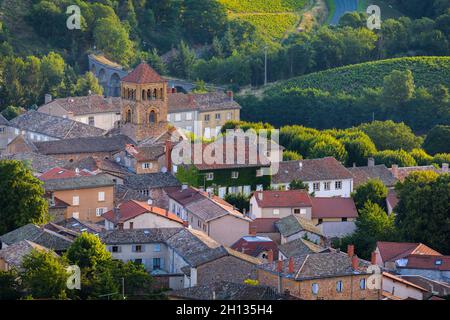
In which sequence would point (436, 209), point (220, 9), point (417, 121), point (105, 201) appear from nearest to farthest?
point (436, 209) < point (105, 201) < point (417, 121) < point (220, 9)

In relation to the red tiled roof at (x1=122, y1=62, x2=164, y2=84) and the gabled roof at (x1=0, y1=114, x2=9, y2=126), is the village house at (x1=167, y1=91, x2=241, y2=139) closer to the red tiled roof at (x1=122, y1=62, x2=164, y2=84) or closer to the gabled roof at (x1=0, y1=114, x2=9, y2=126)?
the red tiled roof at (x1=122, y1=62, x2=164, y2=84)

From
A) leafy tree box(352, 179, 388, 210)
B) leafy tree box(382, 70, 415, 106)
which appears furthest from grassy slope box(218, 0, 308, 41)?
leafy tree box(352, 179, 388, 210)

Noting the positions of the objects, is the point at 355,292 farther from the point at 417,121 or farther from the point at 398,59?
the point at 398,59

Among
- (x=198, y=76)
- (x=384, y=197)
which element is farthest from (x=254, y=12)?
(x=384, y=197)

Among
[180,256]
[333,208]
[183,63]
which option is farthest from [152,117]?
[183,63]

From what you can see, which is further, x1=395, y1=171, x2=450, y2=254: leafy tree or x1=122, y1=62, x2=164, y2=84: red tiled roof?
x1=122, y1=62, x2=164, y2=84: red tiled roof

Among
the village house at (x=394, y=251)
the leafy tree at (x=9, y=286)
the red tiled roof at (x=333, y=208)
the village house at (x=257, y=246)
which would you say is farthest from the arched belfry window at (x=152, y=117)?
the leafy tree at (x=9, y=286)
